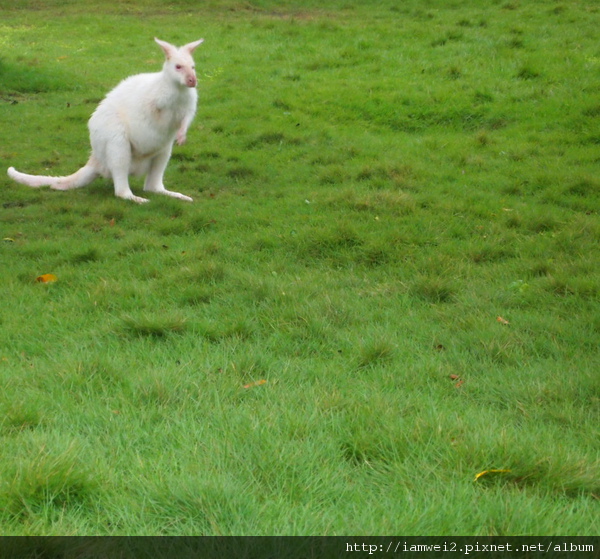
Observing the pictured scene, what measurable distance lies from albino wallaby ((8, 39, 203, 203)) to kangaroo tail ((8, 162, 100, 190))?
0.23 ft

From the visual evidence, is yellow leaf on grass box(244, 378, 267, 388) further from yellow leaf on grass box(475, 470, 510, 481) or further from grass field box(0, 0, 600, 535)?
yellow leaf on grass box(475, 470, 510, 481)

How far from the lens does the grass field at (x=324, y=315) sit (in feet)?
8.04

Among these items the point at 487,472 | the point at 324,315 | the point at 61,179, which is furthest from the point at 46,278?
the point at 487,472

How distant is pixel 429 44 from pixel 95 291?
36.4 feet

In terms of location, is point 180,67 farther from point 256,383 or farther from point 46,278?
point 256,383

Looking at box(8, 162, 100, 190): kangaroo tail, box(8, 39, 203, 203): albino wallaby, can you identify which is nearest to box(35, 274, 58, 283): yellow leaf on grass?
box(8, 39, 203, 203): albino wallaby

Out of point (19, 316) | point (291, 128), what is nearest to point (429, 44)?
point (291, 128)

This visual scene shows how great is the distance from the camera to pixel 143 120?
7754 millimetres

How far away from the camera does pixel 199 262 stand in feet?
18.7

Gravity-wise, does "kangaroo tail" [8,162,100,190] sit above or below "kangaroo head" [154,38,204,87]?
below

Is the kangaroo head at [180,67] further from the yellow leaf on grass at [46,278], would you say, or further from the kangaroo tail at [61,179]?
the yellow leaf on grass at [46,278]

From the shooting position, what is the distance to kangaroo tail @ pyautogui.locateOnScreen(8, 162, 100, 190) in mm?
8312
